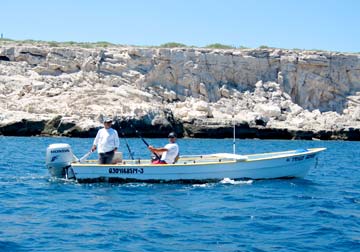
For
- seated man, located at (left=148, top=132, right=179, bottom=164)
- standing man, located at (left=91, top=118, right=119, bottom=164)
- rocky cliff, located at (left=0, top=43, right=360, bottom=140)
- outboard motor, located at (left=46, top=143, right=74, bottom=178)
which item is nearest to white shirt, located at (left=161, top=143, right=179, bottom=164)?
seated man, located at (left=148, top=132, right=179, bottom=164)

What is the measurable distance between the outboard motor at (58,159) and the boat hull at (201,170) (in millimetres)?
471

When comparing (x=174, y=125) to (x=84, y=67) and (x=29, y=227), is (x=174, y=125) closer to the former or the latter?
(x=84, y=67)

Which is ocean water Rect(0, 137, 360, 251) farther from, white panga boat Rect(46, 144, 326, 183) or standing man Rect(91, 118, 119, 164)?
standing man Rect(91, 118, 119, 164)

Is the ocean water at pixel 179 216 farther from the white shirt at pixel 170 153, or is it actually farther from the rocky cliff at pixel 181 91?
the rocky cliff at pixel 181 91

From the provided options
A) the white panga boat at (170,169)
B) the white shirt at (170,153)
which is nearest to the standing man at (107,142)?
the white panga boat at (170,169)

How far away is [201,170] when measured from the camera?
57.6 ft

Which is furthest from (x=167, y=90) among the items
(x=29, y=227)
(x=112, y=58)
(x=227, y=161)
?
(x=29, y=227)

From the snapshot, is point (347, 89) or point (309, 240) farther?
point (347, 89)

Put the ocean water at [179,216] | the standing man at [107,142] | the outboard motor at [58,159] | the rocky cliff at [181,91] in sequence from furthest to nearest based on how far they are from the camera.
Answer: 1. the rocky cliff at [181,91]
2. the outboard motor at [58,159]
3. the standing man at [107,142]
4. the ocean water at [179,216]

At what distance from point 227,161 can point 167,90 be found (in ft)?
119

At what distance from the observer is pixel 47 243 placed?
955cm

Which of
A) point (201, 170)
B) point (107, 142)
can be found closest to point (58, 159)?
point (107, 142)

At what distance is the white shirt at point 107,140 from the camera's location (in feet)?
56.2

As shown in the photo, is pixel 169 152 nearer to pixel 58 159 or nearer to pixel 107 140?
pixel 107 140
